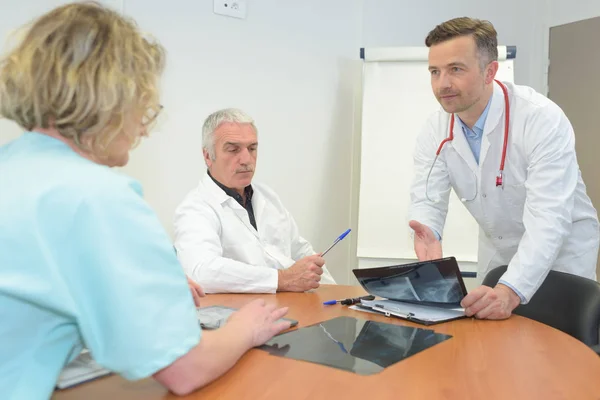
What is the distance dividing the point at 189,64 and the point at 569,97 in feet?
7.39

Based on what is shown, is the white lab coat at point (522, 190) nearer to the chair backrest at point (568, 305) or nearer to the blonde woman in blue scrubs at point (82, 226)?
the chair backrest at point (568, 305)

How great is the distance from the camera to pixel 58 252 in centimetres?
71

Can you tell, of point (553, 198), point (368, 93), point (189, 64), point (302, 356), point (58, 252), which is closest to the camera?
point (58, 252)

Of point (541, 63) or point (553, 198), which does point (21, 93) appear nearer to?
point (553, 198)

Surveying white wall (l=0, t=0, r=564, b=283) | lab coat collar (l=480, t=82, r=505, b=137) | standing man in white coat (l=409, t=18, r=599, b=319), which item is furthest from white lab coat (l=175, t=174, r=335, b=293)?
lab coat collar (l=480, t=82, r=505, b=137)

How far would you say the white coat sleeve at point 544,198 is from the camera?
1616 mm

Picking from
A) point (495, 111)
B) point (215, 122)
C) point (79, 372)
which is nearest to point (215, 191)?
point (215, 122)

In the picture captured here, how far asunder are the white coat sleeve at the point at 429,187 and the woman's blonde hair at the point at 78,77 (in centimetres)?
147

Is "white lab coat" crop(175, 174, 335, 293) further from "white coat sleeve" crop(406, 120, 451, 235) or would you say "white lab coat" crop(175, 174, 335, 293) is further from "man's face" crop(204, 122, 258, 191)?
"white coat sleeve" crop(406, 120, 451, 235)

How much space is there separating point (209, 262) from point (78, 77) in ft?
3.59

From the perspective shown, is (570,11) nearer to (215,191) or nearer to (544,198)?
(544,198)

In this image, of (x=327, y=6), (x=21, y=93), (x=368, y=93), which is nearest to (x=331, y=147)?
(x=368, y=93)

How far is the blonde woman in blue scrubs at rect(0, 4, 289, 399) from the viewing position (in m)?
0.71

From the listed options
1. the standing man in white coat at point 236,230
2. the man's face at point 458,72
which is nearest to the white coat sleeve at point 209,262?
the standing man in white coat at point 236,230
